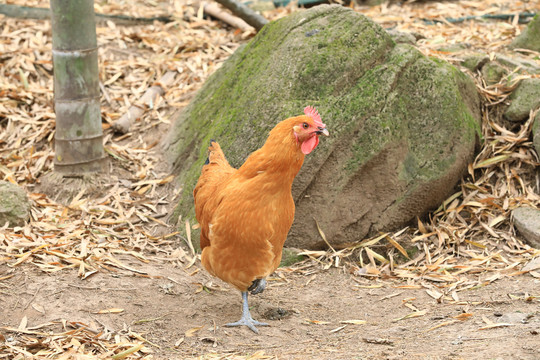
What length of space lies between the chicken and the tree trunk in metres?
1.89

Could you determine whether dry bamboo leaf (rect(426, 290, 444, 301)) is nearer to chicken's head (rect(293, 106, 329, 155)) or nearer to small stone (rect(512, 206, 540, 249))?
small stone (rect(512, 206, 540, 249))

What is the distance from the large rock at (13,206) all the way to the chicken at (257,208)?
5.51 ft

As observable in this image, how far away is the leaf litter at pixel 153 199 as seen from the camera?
4.24m

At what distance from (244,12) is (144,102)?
168cm

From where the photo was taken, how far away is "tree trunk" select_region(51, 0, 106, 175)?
16.5 ft

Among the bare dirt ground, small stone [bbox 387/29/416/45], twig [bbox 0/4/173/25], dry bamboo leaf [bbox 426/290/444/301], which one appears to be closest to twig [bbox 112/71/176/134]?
twig [bbox 0/4/173/25]

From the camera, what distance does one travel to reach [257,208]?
3.57 meters

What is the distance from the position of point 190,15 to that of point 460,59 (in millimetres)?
3636

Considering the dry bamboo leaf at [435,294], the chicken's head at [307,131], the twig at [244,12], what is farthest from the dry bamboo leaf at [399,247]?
the twig at [244,12]

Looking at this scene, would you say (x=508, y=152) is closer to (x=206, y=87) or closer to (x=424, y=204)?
(x=424, y=204)

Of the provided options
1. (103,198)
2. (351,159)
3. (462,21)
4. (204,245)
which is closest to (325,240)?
(351,159)

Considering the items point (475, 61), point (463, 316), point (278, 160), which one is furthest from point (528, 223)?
point (278, 160)

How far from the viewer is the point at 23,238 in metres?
4.53

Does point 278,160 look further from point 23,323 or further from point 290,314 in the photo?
point 23,323
